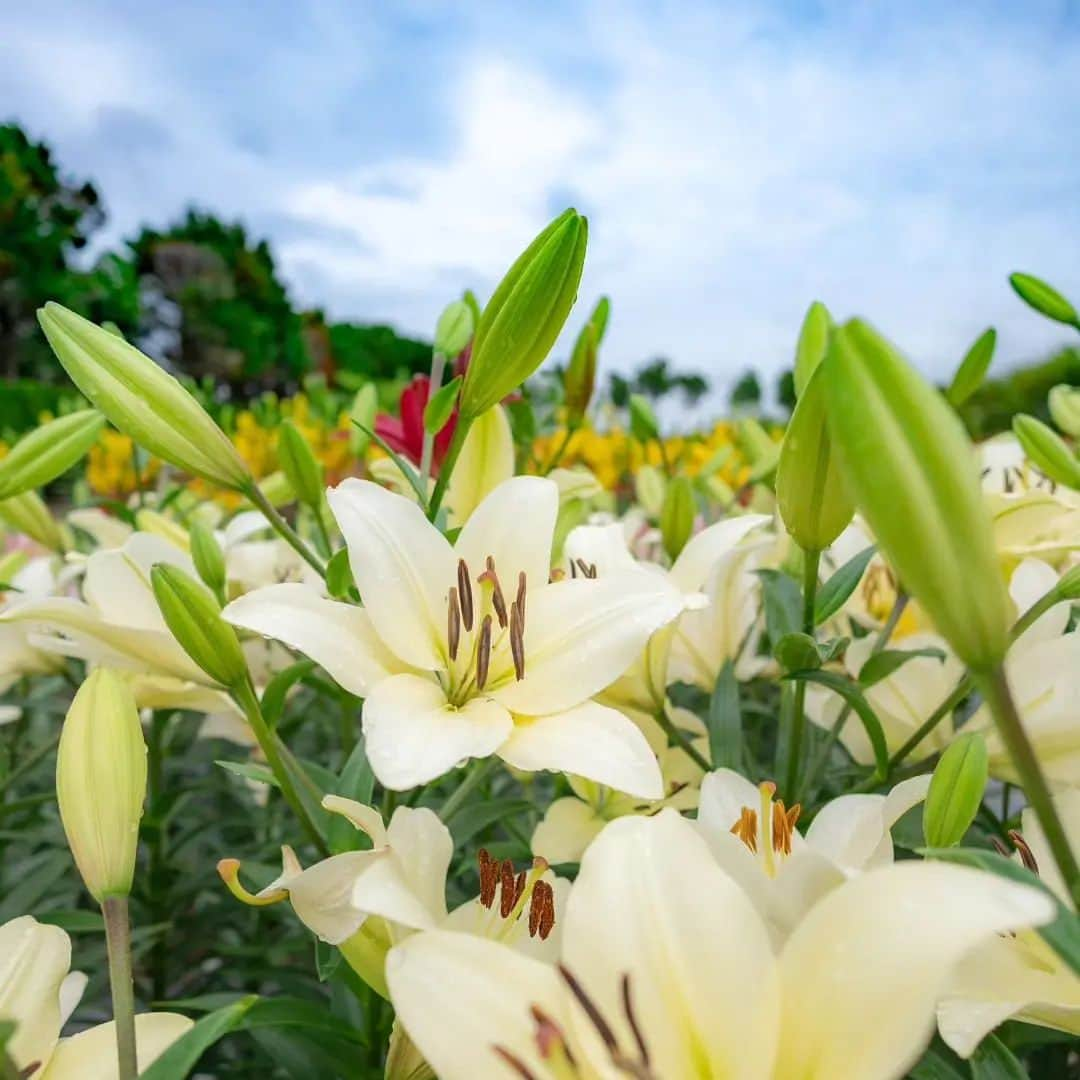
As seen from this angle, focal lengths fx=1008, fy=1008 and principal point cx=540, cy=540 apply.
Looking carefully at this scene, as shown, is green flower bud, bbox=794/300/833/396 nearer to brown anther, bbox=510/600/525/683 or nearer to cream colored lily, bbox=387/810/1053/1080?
brown anther, bbox=510/600/525/683

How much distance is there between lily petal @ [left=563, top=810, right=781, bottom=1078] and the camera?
0.30m

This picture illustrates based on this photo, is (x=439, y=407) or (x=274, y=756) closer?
(x=274, y=756)

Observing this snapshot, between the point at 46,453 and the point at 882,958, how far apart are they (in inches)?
22.3

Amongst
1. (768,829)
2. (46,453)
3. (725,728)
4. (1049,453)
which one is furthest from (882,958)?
(46,453)

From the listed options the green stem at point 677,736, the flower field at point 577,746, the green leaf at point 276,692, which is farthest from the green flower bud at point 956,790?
the green leaf at point 276,692

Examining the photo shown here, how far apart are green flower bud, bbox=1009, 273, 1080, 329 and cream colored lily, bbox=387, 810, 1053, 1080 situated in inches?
21.9

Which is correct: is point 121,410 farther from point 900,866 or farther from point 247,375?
point 247,375

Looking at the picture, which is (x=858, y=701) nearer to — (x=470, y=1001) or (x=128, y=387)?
(x=470, y=1001)

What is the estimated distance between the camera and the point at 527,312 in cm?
48

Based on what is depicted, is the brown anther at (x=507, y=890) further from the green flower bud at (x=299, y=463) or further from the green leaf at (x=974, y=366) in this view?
the green leaf at (x=974, y=366)

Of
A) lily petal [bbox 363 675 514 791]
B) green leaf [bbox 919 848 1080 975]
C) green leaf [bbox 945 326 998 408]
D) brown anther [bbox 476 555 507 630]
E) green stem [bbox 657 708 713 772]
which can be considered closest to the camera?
green leaf [bbox 919 848 1080 975]

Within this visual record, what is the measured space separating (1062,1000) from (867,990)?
0.12 m

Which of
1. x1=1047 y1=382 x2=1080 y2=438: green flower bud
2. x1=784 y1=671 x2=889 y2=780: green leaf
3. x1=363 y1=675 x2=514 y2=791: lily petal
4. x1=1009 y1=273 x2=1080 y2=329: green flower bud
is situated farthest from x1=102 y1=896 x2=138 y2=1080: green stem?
x1=1047 y1=382 x2=1080 y2=438: green flower bud

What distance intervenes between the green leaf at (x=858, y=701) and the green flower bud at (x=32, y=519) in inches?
26.3
